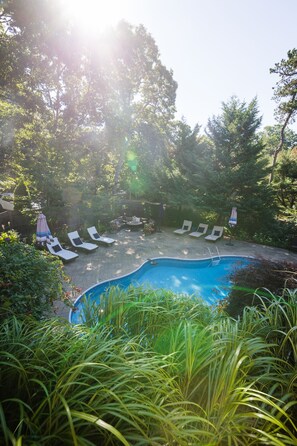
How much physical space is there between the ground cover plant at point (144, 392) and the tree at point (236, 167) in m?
12.2

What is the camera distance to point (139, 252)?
35.5 feet

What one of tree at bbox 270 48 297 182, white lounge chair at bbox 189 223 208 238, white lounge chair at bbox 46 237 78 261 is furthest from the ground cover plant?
tree at bbox 270 48 297 182

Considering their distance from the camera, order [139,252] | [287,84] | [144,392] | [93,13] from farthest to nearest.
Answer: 1. [287,84]
2. [93,13]
3. [139,252]
4. [144,392]

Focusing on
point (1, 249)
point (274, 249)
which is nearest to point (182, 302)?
point (1, 249)

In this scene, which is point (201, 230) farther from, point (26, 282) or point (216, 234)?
point (26, 282)

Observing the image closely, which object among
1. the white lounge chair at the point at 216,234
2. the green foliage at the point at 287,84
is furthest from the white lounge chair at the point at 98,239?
the green foliage at the point at 287,84

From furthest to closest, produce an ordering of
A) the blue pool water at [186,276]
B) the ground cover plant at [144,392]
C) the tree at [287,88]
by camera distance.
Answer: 1. the tree at [287,88]
2. the blue pool water at [186,276]
3. the ground cover plant at [144,392]

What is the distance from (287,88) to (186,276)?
52.4 ft

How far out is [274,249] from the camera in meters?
12.4

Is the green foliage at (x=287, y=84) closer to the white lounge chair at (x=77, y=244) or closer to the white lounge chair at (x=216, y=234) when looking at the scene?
the white lounge chair at (x=216, y=234)

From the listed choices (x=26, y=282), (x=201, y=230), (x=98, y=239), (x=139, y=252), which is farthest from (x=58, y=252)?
(x=201, y=230)

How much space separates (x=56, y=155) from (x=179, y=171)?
29.2 feet

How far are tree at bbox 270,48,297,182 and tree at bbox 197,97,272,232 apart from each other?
1882 millimetres

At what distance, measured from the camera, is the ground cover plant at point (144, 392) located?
1.23 metres
